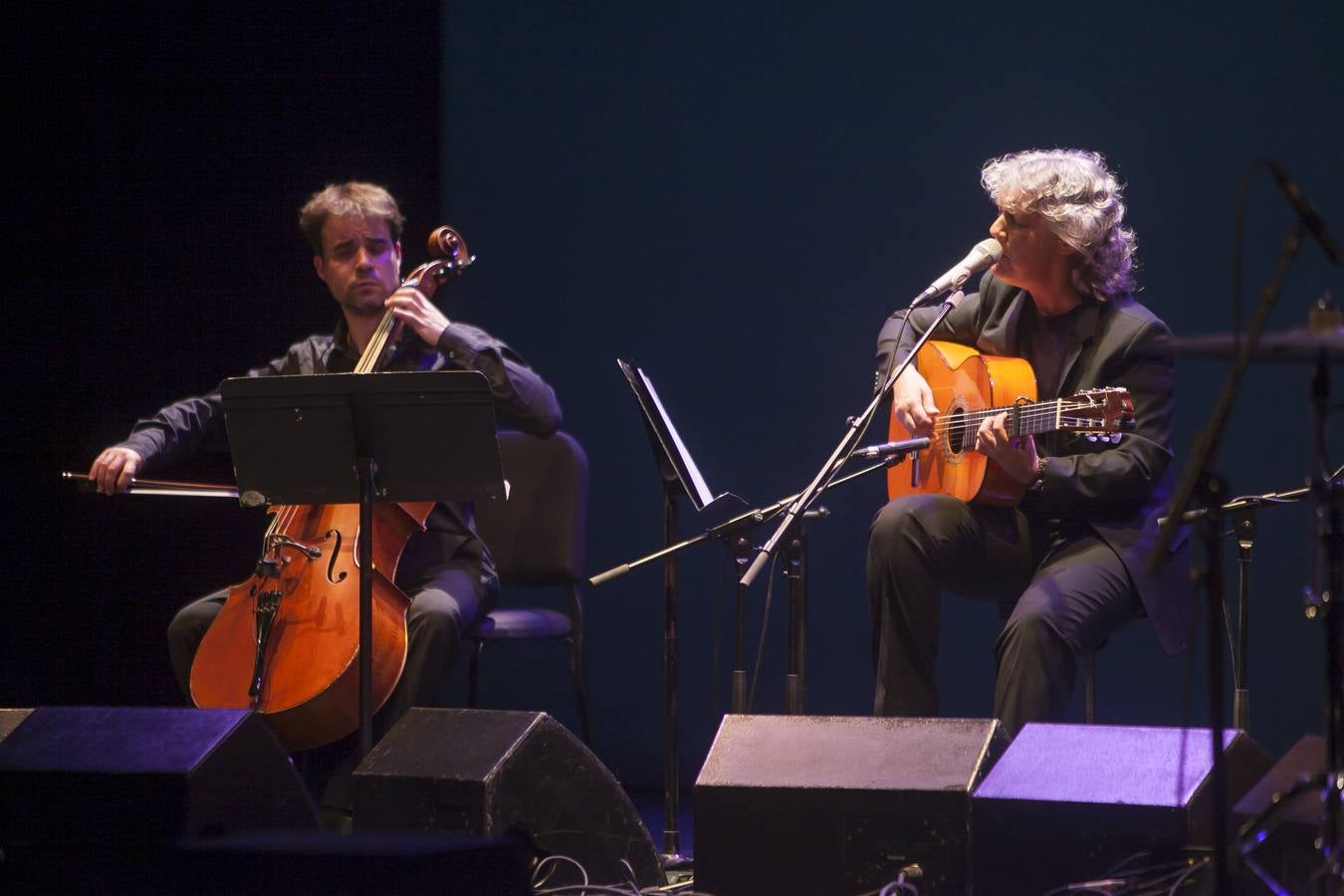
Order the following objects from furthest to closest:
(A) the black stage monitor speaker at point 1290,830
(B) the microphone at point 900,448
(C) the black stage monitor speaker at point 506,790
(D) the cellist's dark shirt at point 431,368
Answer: (D) the cellist's dark shirt at point 431,368
(B) the microphone at point 900,448
(C) the black stage monitor speaker at point 506,790
(A) the black stage monitor speaker at point 1290,830

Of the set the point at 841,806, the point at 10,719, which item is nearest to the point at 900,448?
the point at 841,806

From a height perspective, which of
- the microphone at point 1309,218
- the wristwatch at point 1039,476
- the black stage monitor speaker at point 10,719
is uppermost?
the microphone at point 1309,218

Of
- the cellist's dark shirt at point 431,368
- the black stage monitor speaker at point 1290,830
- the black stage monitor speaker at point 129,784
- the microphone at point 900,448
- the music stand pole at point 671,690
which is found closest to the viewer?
the black stage monitor speaker at point 1290,830

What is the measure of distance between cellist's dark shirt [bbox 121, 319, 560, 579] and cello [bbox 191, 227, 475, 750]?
28cm

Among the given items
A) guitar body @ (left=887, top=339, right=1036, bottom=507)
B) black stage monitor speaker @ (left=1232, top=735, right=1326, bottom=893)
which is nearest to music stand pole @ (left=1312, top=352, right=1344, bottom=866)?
black stage monitor speaker @ (left=1232, top=735, right=1326, bottom=893)

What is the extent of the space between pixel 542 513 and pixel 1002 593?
1.30 metres

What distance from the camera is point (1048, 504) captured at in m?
3.18

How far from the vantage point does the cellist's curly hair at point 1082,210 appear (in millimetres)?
3285

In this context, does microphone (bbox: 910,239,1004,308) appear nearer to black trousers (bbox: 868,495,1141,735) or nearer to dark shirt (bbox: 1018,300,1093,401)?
dark shirt (bbox: 1018,300,1093,401)

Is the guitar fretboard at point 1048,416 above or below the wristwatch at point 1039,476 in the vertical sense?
above

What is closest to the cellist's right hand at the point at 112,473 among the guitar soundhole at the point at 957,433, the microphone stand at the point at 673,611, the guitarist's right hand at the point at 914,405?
the microphone stand at the point at 673,611

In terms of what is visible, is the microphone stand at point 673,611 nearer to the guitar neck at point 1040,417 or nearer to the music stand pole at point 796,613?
the music stand pole at point 796,613

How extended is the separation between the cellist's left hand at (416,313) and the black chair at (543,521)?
61cm

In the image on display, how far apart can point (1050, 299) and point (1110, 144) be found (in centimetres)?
104
